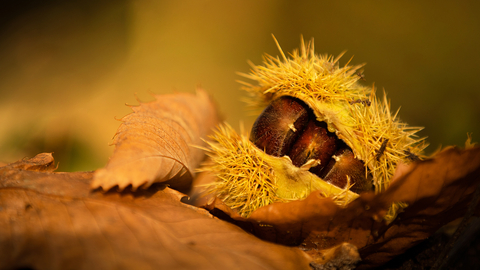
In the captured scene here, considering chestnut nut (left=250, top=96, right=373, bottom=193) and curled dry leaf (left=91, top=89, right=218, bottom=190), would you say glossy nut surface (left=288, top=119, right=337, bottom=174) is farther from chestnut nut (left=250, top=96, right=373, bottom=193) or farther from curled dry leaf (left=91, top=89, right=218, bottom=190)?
curled dry leaf (left=91, top=89, right=218, bottom=190)

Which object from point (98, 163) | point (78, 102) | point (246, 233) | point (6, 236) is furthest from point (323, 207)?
point (78, 102)

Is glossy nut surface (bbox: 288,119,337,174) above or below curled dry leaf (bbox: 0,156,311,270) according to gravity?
above

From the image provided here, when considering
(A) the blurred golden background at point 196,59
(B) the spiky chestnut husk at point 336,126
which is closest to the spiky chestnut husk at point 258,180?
(B) the spiky chestnut husk at point 336,126

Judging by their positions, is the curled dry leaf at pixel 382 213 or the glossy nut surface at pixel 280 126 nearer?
the curled dry leaf at pixel 382 213

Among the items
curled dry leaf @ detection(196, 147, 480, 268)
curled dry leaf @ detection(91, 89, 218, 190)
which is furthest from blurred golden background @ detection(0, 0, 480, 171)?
curled dry leaf @ detection(196, 147, 480, 268)

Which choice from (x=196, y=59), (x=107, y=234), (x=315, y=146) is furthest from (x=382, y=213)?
(x=196, y=59)

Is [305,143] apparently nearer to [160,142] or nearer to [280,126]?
[280,126]

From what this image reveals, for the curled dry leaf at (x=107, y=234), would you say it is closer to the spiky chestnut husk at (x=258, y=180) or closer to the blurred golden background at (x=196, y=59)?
the spiky chestnut husk at (x=258, y=180)
